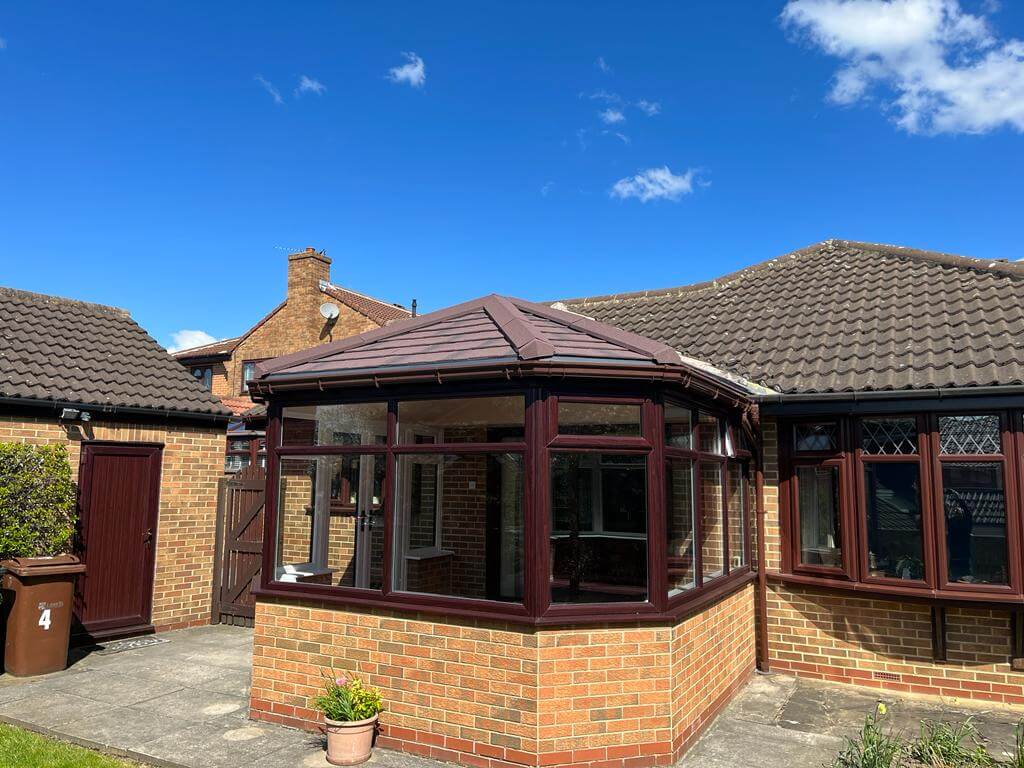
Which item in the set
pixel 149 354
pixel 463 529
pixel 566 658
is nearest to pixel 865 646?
pixel 566 658

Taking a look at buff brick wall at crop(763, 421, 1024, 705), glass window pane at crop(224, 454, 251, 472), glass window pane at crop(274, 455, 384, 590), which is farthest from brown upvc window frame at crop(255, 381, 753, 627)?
glass window pane at crop(224, 454, 251, 472)

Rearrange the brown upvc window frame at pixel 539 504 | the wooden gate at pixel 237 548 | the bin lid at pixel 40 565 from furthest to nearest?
1. the wooden gate at pixel 237 548
2. the bin lid at pixel 40 565
3. the brown upvc window frame at pixel 539 504

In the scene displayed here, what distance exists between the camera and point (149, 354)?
416 inches

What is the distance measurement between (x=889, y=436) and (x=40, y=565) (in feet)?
28.4

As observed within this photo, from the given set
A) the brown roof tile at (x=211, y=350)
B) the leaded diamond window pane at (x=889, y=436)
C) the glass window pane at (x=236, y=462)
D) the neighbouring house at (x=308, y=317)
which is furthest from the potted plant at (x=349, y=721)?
the brown roof tile at (x=211, y=350)

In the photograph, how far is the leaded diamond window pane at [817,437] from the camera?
7.36 metres

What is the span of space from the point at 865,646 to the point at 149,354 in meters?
9.97

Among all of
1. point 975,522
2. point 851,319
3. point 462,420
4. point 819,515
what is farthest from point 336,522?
point 975,522

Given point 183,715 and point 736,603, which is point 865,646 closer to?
point 736,603

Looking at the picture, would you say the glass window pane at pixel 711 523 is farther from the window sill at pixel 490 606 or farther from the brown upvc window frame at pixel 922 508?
the brown upvc window frame at pixel 922 508

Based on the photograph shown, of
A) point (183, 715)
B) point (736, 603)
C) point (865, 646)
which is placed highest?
point (736, 603)

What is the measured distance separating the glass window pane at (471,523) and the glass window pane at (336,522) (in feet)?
2.15

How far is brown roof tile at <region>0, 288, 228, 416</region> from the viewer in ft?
28.4

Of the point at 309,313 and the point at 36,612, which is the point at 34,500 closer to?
the point at 36,612
